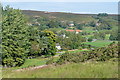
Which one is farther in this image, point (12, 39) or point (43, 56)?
point (43, 56)

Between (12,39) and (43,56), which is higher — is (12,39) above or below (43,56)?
above

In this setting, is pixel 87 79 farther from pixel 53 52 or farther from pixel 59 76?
pixel 53 52

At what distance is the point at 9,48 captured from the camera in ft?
123

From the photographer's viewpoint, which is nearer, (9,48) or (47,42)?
(9,48)

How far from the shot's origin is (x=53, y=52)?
188 feet

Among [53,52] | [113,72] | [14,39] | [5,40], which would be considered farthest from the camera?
[53,52]

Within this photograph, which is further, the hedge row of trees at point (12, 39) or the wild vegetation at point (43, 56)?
the hedge row of trees at point (12, 39)

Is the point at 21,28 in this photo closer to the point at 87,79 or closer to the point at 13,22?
the point at 13,22

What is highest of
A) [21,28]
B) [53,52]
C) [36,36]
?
[21,28]

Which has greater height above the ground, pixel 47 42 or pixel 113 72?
pixel 113 72

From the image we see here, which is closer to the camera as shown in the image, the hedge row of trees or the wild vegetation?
the wild vegetation

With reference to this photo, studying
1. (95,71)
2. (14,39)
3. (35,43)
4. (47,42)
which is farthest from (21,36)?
(95,71)

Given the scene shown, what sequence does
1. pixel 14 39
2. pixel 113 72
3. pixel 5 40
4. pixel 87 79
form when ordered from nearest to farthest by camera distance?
pixel 87 79 → pixel 113 72 → pixel 5 40 → pixel 14 39

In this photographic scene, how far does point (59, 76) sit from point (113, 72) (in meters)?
2.26
